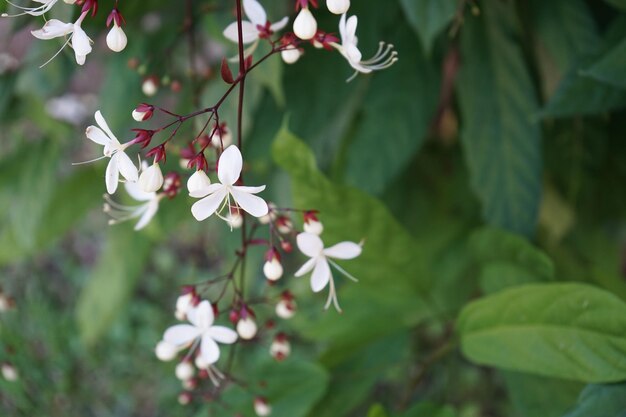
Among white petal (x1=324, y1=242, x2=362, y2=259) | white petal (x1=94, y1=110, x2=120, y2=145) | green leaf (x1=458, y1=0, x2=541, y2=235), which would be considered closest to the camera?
white petal (x1=94, y1=110, x2=120, y2=145)

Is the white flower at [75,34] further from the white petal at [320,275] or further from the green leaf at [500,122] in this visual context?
the green leaf at [500,122]

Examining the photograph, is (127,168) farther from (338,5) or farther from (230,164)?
(338,5)

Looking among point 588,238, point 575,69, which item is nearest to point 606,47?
point 575,69

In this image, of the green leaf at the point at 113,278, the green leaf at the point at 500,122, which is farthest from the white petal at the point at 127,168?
the green leaf at the point at 113,278

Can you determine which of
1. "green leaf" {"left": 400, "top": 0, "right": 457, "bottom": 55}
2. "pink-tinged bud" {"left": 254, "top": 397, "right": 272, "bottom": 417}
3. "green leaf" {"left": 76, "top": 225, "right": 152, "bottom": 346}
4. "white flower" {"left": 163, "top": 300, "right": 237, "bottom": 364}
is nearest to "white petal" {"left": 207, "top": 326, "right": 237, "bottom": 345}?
"white flower" {"left": 163, "top": 300, "right": 237, "bottom": 364}

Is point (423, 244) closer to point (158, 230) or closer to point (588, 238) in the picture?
point (588, 238)

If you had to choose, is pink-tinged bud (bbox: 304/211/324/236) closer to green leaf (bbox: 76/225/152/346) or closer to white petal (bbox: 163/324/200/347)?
white petal (bbox: 163/324/200/347)

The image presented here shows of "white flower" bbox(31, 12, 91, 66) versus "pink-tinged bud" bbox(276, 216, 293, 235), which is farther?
"pink-tinged bud" bbox(276, 216, 293, 235)
